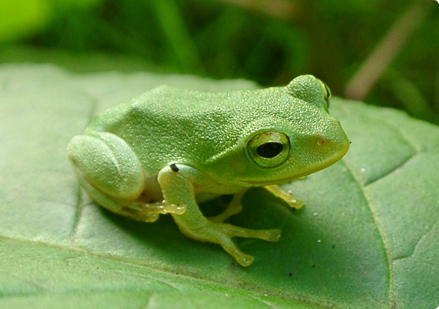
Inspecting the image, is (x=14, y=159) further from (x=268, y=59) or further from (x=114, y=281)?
(x=268, y=59)

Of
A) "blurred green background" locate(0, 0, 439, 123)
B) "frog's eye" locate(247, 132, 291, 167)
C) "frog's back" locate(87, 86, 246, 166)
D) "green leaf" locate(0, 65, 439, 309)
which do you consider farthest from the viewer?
"blurred green background" locate(0, 0, 439, 123)

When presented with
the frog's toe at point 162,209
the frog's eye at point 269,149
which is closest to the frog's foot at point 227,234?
the frog's toe at point 162,209

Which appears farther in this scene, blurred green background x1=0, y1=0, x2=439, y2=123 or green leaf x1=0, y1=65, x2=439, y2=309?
blurred green background x1=0, y1=0, x2=439, y2=123

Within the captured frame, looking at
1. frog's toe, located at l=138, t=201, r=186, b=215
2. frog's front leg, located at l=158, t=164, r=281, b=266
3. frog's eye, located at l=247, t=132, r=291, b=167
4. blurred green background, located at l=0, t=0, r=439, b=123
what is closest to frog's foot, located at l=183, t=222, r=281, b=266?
frog's front leg, located at l=158, t=164, r=281, b=266

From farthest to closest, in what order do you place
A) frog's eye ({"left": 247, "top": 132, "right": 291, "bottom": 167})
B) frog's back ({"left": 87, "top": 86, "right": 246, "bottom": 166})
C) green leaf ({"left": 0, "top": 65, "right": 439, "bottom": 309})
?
1. frog's back ({"left": 87, "top": 86, "right": 246, "bottom": 166})
2. frog's eye ({"left": 247, "top": 132, "right": 291, "bottom": 167})
3. green leaf ({"left": 0, "top": 65, "right": 439, "bottom": 309})

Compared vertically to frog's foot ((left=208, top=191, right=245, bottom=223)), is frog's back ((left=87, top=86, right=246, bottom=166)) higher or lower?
higher

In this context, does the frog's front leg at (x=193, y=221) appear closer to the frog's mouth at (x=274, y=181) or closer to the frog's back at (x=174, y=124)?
the frog's back at (x=174, y=124)

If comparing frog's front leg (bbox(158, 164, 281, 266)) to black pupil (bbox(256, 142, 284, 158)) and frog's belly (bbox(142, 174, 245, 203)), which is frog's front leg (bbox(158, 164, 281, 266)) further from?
black pupil (bbox(256, 142, 284, 158))
